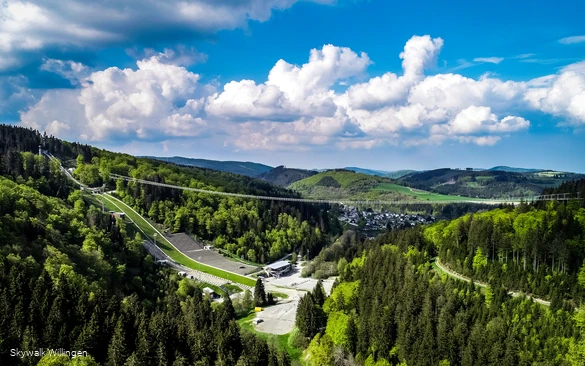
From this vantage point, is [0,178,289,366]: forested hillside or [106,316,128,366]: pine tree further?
[0,178,289,366]: forested hillside

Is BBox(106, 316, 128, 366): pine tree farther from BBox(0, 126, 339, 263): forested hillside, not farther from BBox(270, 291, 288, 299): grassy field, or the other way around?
BBox(0, 126, 339, 263): forested hillside

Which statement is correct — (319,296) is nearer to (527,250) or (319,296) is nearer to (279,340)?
(279,340)

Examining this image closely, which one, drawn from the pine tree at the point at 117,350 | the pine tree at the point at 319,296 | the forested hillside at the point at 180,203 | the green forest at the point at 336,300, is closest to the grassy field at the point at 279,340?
the green forest at the point at 336,300

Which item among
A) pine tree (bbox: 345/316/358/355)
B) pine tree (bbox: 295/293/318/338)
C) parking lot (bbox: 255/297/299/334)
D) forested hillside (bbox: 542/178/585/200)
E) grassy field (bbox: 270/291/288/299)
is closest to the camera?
pine tree (bbox: 345/316/358/355)

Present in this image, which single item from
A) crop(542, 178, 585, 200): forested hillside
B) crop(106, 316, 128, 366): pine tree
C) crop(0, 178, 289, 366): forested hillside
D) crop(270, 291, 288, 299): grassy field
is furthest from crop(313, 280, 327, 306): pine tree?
crop(542, 178, 585, 200): forested hillside

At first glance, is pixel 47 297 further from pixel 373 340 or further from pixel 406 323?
pixel 406 323

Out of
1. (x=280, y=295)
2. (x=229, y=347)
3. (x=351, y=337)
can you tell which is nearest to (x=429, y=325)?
(x=351, y=337)

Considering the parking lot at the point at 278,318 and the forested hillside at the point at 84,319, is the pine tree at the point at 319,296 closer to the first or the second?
the parking lot at the point at 278,318

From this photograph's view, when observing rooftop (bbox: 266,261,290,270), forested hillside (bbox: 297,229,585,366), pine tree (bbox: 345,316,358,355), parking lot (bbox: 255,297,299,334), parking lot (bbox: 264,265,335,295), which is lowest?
parking lot (bbox: 264,265,335,295)
